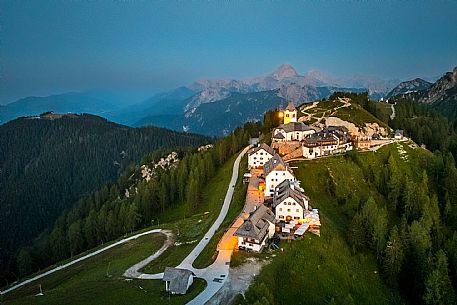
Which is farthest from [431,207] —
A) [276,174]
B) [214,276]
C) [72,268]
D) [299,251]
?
[72,268]

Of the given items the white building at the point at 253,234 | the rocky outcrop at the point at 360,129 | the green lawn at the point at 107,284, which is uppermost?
the rocky outcrop at the point at 360,129

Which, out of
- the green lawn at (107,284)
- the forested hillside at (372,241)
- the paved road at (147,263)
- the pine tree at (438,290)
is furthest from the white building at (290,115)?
the pine tree at (438,290)

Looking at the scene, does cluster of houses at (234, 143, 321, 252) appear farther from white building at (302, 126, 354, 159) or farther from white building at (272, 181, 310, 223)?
white building at (302, 126, 354, 159)

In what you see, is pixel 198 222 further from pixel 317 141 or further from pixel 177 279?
pixel 317 141

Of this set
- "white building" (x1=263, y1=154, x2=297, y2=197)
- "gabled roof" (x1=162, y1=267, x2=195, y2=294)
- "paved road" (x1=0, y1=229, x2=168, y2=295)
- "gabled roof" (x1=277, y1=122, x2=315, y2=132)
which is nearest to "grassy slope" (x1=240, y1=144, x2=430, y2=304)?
"white building" (x1=263, y1=154, x2=297, y2=197)

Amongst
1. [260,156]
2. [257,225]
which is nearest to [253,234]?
[257,225]

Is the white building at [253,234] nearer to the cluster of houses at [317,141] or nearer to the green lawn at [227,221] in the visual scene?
the green lawn at [227,221]

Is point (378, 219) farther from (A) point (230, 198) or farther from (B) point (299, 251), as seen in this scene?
(A) point (230, 198)

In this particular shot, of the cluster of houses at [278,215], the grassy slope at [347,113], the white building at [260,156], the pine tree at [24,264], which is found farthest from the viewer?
the grassy slope at [347,113]
